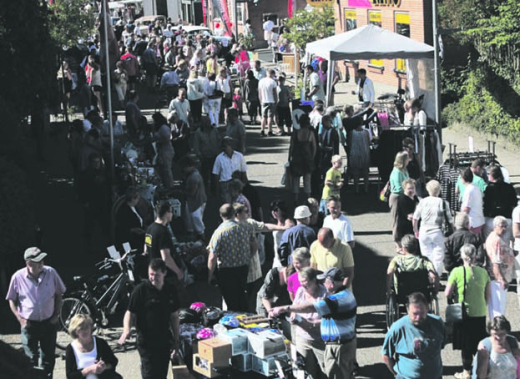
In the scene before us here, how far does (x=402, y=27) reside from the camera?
3094cm

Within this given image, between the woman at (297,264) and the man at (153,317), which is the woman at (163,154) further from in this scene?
the man at (153,317)

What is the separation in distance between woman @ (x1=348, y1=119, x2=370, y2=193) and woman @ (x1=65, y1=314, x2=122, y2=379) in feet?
33.2

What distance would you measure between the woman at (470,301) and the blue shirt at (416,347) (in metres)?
1.22

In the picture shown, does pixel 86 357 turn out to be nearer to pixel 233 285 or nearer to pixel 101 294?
pixel 233 285

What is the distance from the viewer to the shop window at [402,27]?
99.9 feet

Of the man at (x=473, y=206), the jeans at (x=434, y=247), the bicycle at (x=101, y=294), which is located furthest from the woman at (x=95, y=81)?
the jeans at (x=434, y=247)

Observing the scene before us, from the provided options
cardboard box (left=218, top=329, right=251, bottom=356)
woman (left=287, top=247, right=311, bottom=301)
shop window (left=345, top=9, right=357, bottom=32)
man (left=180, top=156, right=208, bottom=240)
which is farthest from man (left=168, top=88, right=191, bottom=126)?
shop window (left=345, top=9, right=357, bottom=32)

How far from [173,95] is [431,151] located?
→ 11.6m

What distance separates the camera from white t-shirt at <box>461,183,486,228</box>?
1239cm

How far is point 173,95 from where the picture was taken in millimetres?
27875

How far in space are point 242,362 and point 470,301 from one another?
2378mm

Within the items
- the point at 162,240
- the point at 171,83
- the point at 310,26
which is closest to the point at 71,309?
the point at 162,240

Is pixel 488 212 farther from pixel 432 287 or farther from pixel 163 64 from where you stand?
pixel 163 64

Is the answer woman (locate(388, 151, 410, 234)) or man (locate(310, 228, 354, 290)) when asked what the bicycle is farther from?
woman (locate(388, 151, 410, 234))
